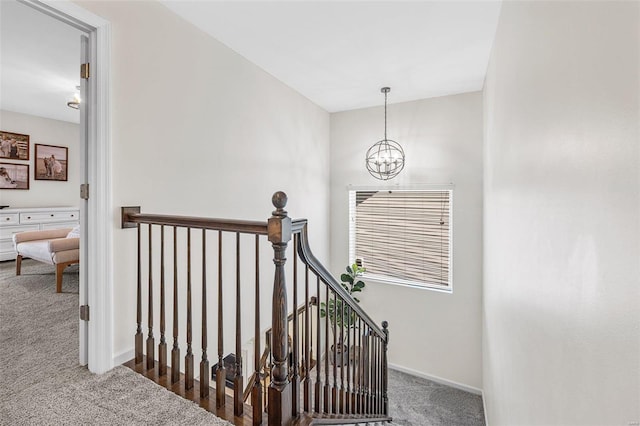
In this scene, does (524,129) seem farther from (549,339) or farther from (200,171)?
(200,171)

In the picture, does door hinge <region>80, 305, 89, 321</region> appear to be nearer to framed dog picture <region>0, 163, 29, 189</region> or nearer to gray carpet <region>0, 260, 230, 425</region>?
gray carpet <region>0, 260, 230, 425</region>

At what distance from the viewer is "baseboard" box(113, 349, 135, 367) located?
1783mm

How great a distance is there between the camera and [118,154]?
179 cm

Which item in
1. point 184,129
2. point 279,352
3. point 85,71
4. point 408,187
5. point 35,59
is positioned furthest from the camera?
point 408,187

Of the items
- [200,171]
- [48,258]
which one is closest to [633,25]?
[200,171]

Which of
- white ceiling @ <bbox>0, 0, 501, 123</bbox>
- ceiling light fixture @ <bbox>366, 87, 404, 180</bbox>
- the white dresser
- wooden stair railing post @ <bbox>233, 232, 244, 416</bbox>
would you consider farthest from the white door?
the white dresser

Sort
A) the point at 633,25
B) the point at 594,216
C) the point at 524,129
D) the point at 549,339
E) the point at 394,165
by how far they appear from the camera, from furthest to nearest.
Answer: the point at 394,165 → the point at 524,129 → the point at 549,339 → the point at 594,216 → the point at 633,25

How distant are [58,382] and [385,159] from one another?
144 inches

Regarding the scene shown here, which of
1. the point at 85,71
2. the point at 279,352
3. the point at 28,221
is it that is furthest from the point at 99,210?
the point at 28,221

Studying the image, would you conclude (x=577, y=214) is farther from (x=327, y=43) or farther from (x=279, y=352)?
(x=327, y=43)

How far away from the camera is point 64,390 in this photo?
1.56 m

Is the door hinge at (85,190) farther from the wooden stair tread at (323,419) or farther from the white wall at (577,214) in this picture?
the white wall at (577,214)

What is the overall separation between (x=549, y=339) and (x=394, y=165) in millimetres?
3201

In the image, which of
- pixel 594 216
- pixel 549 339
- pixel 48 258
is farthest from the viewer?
pixel 48 258
